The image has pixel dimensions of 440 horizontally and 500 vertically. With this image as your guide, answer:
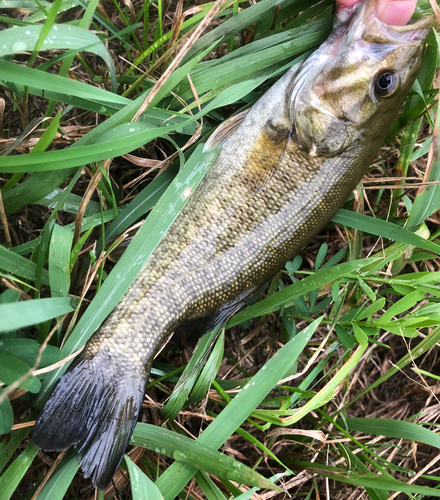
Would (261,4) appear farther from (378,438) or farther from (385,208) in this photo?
(378,438)

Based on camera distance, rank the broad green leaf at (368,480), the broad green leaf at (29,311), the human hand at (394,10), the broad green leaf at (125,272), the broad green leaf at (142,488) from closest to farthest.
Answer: the broad green leaf at (29,311), the broad green leaf at (142,488), the broad green leaf at (125,272), the human hand at (394,10), the broad green leaf at (368,480)

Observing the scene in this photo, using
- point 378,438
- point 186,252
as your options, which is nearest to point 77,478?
point 186,252

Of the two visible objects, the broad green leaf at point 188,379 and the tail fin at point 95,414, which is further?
the broad green leaf at point 188,379

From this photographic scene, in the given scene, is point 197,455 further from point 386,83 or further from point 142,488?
point 386,83

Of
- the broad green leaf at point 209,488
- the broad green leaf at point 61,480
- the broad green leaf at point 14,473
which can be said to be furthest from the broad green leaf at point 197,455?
the broad green leaf at point 14,473

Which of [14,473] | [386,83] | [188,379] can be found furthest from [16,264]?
[386,83]

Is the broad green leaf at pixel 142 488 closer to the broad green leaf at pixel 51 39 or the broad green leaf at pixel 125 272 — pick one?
the broad green leaf at pixel 125 272

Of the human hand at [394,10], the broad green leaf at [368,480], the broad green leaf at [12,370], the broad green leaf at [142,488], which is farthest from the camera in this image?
the broad green leaf at [368,480]

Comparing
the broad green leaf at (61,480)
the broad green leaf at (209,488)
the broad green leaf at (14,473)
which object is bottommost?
the broad green leaf at (209,488)
